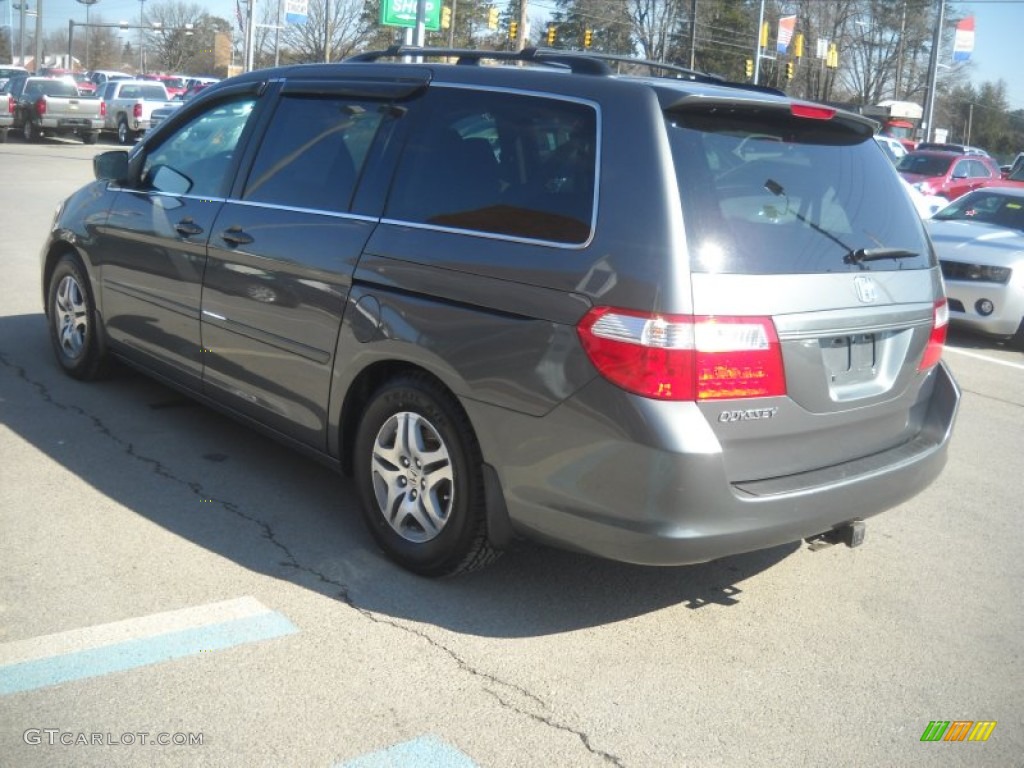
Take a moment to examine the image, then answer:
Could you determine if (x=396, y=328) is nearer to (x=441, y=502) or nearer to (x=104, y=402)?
(x=441, y=502)

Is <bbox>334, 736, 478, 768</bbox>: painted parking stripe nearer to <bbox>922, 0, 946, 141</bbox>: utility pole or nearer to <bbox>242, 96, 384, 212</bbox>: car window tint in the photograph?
<bbox>242, 96, 384, 212</bbox>: car window tint

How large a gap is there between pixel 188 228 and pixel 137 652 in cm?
240

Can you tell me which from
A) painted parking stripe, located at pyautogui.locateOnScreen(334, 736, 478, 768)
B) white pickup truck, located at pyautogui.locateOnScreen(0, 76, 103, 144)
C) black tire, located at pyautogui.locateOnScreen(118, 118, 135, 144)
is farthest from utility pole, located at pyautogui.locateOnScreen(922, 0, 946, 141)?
painted parking stripe, located at pyautogui.locateOnScreen(334, 736, 478, 768)

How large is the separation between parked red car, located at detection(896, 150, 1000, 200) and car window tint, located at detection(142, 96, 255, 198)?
19757 millimetres

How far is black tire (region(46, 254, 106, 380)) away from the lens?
20.7ft

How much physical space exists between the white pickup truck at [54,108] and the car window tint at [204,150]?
87.7 feet

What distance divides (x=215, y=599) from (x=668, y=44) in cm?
7135

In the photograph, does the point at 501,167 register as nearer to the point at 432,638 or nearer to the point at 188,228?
the point at 432,638

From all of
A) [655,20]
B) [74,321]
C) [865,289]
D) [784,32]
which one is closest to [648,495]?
[865,289]

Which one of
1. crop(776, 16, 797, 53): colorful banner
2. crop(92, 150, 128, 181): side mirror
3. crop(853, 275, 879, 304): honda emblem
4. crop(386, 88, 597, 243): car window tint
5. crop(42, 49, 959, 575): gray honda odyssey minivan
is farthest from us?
crop(776, 16, 797, 53): colorful banner

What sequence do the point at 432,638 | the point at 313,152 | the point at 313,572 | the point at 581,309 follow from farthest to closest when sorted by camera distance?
the point at 313,152 → the point at 313,572 → the point at 432,638 → the point at 581,309

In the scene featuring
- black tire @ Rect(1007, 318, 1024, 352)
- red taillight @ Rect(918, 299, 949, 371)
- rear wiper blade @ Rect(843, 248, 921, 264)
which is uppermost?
rear wiper blade @ Rect(843, 248, 921, 264)

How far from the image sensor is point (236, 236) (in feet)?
16.1

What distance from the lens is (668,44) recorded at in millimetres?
70625
